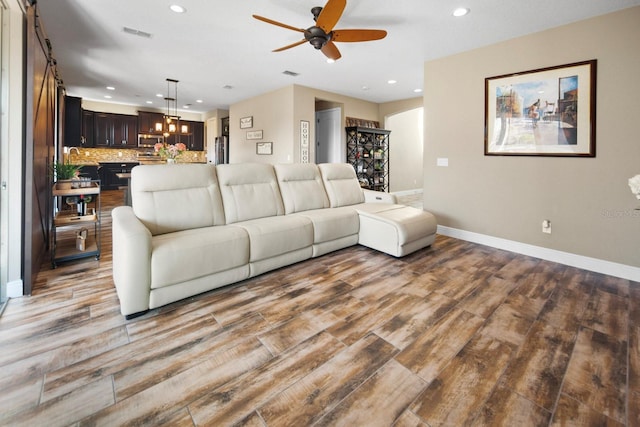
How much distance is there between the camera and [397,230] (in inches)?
131

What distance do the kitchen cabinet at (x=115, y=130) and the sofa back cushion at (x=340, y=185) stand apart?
8.02 metres

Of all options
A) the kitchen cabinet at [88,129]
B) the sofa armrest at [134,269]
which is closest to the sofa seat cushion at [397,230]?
the sofa armrest at [134,269]

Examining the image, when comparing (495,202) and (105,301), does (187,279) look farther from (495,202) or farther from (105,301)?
(495,202)

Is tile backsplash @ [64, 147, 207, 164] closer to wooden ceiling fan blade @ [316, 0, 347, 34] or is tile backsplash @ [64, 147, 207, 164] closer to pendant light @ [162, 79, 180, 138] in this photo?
pendant light @ [162, 79, 180, 138]

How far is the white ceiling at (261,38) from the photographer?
3.17 meters

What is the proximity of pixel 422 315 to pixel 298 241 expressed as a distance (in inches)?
54.8

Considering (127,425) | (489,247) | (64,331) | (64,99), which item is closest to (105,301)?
(64,331)

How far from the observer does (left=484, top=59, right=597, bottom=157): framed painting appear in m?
3.19

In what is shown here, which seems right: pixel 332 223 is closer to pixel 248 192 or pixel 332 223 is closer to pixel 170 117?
pixel 248 192

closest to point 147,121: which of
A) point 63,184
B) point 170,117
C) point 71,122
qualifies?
point 170,117

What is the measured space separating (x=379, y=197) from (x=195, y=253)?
2835 millimetres

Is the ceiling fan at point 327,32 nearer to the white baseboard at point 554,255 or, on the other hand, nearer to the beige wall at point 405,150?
the white baseboard at point 554,255

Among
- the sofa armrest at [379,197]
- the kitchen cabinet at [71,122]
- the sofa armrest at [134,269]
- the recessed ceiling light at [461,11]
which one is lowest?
the sofa armrest at [134,269]

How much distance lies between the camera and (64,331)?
196cm
